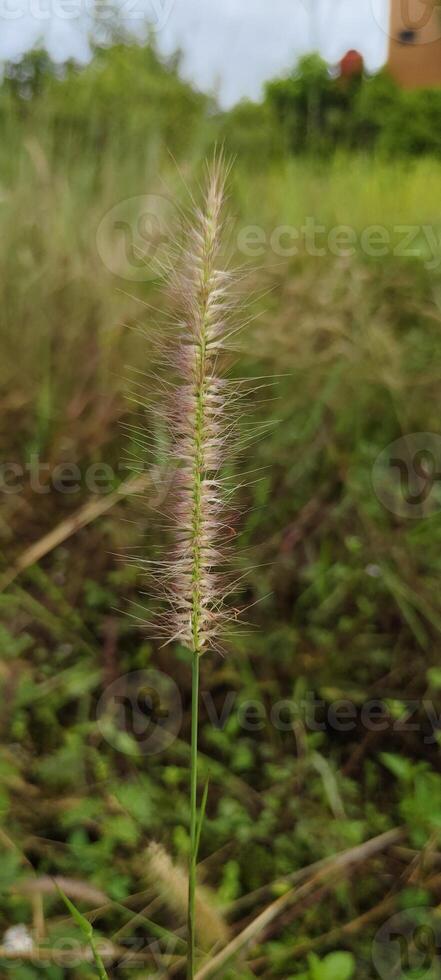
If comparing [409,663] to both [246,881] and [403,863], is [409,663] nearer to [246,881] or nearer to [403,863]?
[403,863]

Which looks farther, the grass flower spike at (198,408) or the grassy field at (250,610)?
the grassy field at (250,610)

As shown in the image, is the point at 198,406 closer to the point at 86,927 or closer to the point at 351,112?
the point at 86,927

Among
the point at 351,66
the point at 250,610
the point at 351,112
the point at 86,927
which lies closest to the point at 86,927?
the point at 86,927

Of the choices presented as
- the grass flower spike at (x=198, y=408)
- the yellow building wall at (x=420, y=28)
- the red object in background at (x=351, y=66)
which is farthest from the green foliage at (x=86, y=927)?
the red object in background at (x=351, y=66)

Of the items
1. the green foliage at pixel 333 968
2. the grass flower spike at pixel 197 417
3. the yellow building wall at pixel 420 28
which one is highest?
the yellow building wall at pixel 420 28

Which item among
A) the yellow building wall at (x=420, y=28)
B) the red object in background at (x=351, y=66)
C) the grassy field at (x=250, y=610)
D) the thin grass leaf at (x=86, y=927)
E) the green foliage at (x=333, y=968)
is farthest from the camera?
the red object in background at (x=351, y=66)

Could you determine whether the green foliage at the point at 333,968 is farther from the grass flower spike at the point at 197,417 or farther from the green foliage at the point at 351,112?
the green foliage at the point at 351,112

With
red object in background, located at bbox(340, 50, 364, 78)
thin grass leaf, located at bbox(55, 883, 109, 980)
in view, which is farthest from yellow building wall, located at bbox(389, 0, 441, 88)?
thin grass leaf, located at bbox(55, 883, 109, 980)

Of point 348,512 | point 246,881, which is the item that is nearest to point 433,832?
point 246,881
